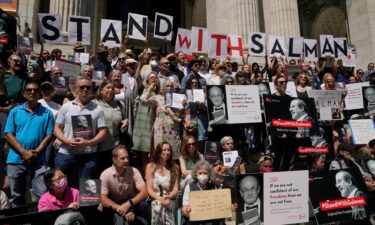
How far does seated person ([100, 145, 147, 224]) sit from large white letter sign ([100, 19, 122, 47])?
20.1ft

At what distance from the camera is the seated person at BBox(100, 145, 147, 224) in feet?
15.8

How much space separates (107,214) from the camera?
468 cm

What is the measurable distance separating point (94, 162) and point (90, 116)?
2.31 feet

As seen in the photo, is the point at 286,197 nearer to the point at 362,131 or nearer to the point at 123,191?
the point at 123,191

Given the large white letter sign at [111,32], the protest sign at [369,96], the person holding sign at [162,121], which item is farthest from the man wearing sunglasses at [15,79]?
the protest sign at [369,96]

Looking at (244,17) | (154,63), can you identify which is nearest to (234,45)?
(154,63)

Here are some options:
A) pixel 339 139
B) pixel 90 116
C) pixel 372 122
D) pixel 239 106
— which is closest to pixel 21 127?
pixel 90 116

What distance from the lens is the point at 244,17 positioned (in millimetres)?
15641

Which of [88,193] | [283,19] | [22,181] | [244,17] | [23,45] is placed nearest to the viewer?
[88,193]

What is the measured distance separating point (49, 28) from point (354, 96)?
28.2 feet

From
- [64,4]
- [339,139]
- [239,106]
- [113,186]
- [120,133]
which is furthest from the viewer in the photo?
[64,4]

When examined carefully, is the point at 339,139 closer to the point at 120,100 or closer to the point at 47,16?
the point at 120,100

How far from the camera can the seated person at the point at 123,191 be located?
190 inches

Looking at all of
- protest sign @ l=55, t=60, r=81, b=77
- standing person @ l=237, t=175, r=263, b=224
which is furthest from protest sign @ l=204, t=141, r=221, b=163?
protest sign @ l=55, t=60, r=81, b=77
